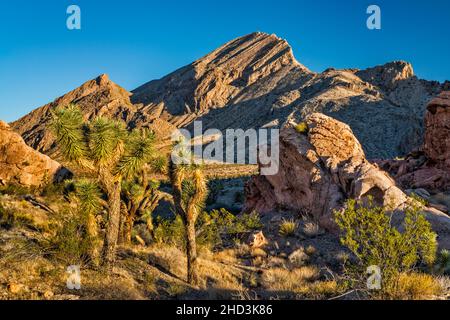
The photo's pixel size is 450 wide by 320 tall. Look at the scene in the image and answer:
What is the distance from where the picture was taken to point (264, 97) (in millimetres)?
102438

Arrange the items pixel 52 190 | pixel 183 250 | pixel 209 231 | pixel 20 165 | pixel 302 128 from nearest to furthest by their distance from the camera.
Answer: pixel 183 250
pixel 209 231
pixel 302 128
pixel 52 190
pixel 20 165

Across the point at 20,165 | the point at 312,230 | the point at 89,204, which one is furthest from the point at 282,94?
the point at 89,204

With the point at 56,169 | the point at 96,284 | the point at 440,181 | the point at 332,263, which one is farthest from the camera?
the point at 56,169

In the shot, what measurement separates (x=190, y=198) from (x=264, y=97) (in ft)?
312

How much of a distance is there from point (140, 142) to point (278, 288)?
517 centimetres

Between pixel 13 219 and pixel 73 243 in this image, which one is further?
pixel 13 219

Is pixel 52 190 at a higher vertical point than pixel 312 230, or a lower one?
higher

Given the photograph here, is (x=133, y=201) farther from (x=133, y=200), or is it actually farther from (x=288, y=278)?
(x=288, y=278)

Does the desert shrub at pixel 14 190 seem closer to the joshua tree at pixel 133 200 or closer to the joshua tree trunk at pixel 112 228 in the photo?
the joshua tree at pixel 133 200

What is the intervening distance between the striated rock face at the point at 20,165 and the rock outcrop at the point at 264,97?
48.7 metres

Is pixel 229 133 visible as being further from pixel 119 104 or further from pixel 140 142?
pixel 140 142

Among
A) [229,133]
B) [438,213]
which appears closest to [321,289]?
[438,213]

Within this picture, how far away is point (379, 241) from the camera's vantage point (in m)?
7.00

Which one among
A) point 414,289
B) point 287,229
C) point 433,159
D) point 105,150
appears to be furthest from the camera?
point 433,159
